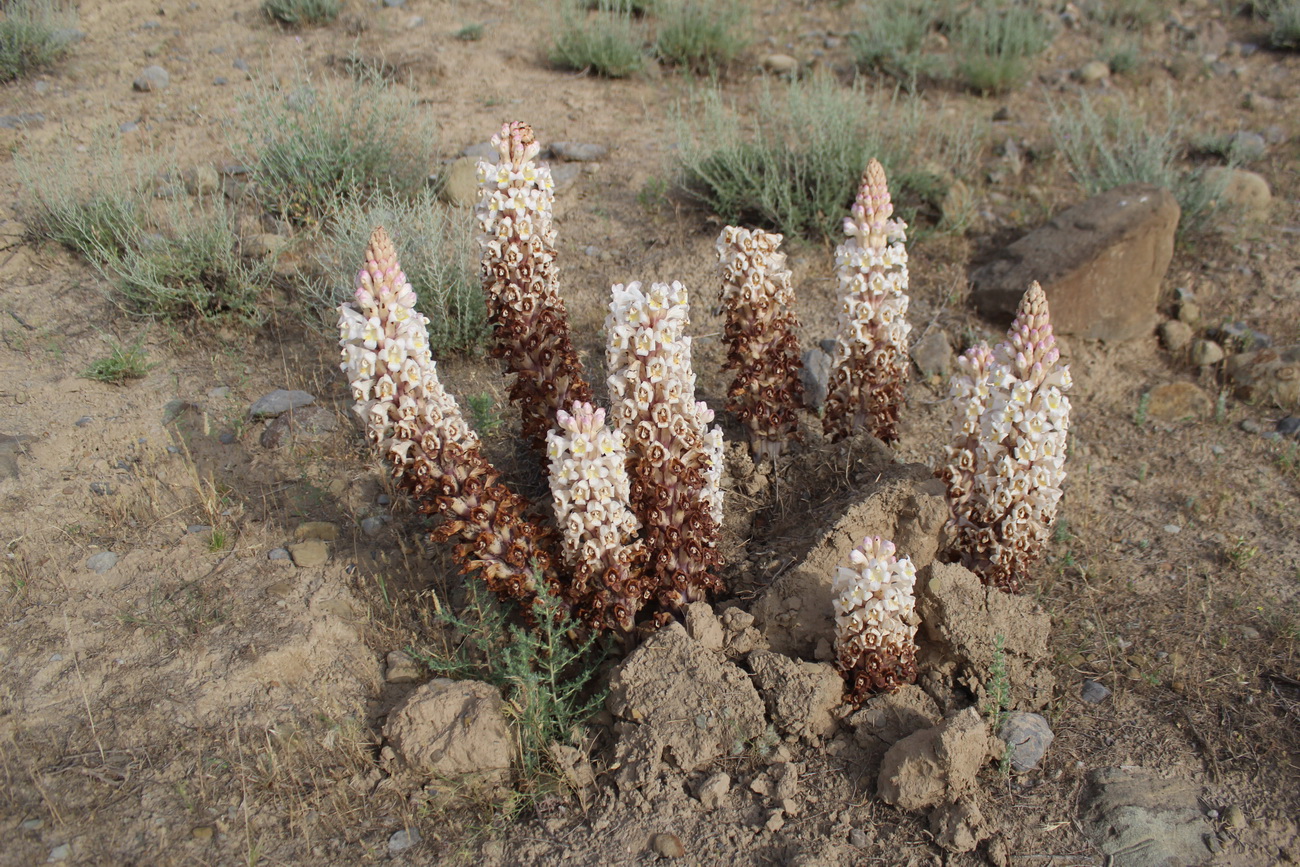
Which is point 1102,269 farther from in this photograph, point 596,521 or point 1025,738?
point 596,521

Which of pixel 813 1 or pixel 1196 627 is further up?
pixel 813 1

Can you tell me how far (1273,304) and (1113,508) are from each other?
245cm

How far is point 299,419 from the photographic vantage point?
181 inches

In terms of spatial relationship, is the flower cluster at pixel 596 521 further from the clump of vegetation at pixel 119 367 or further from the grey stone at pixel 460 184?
the grey stone at pixel 460 184

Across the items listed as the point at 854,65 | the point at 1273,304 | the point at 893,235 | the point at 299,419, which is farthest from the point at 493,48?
the point at 1273,304

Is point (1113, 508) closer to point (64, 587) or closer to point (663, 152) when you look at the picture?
point (663, 152)

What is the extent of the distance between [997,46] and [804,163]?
415 centimetres

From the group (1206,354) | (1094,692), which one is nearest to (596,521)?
(1094,692)

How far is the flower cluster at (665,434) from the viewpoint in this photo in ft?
9.85

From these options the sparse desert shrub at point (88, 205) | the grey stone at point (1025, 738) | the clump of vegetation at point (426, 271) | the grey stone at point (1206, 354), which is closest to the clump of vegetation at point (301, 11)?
the sparse desert shrub at point (88, 205)

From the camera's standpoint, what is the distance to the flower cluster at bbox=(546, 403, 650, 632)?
2.91 meters

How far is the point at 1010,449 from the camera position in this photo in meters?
3.30

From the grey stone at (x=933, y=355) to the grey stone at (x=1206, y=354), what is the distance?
4.85 feet

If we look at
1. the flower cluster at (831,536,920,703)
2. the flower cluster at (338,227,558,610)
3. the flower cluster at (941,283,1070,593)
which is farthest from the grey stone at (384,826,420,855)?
the flower cluster at (941,283,1070,593)
